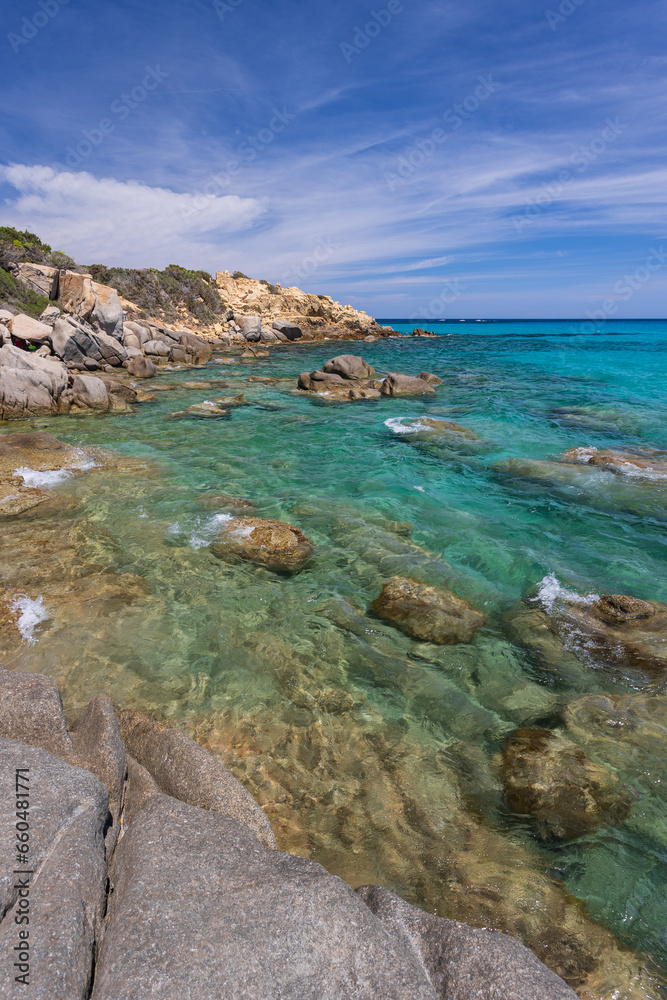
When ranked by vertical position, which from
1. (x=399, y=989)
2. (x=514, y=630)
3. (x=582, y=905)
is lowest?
(x=582, y=905)

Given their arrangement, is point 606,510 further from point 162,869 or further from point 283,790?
point 162,869

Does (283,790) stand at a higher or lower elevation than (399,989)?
lower

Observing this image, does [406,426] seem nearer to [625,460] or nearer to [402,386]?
[625,460]

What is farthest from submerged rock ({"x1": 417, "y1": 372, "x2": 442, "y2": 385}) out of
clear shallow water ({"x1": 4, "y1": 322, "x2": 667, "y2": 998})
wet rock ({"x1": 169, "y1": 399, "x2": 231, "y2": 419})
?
clear shallow water ({"x1": 4, "y1": 322, "x2": 667, "y2": 998})

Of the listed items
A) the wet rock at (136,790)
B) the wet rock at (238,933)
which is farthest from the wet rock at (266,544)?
the wet rock at (238,933)

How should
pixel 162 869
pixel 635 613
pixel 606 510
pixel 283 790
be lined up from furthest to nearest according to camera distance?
pixel 606 510, pixel 635 613, pixel 283 790, pixel 162 869

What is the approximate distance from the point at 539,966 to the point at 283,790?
7.33 feet

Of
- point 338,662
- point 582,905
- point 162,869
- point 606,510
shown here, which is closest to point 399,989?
point 162,869

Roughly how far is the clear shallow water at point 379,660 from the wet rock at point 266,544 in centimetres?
23

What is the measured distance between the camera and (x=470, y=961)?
7.74ft

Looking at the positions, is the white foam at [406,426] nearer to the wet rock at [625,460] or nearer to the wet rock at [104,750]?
the wet rock at [625,460]

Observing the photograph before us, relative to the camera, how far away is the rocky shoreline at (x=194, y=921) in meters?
2.11

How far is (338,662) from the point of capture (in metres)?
5.69

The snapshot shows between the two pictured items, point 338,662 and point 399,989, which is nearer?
point 399,989
